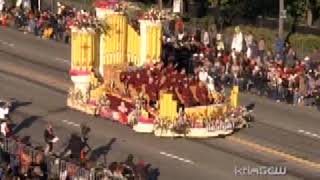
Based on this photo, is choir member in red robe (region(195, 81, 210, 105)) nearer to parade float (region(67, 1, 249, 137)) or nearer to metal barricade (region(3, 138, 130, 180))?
parade float (region(67, 1, 249, 137))

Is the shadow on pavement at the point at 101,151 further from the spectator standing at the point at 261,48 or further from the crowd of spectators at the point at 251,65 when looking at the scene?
the spectator standing at the point at 261,48

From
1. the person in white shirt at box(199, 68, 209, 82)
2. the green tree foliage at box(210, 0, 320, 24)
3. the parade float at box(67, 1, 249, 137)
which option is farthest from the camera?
the green tree foliage at box(210, 0, 320, 24)

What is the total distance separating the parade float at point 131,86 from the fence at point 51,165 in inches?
259

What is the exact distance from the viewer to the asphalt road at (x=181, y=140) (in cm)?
3059

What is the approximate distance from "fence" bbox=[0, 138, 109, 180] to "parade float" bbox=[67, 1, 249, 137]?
6584 mm

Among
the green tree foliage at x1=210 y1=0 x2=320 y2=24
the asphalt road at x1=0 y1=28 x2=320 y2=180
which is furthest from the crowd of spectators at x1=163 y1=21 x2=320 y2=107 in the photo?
the green tree foliage at x1=210 y1=0 x2=320 y2=24

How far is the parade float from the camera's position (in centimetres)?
3381

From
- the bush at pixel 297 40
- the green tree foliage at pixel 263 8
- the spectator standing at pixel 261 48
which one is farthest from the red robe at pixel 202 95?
the green tree foliage at pixel 263 8

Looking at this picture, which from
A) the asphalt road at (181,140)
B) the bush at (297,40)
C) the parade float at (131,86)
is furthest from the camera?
the bush at (297,40)

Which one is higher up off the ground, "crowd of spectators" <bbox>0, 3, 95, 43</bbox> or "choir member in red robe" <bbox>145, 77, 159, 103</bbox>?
"crowd of spectators" <bbox>0, 3, 95, 43</bbox>

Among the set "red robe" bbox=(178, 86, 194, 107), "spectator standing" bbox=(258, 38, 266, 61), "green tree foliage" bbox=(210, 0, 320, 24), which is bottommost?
"red robe" bbox=(178, 86, 194, 107)

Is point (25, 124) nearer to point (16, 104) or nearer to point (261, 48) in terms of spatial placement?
point (16, 104)

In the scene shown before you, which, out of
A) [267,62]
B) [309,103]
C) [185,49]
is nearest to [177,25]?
[185,49]

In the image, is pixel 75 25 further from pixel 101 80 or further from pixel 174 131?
pixel 174 131
